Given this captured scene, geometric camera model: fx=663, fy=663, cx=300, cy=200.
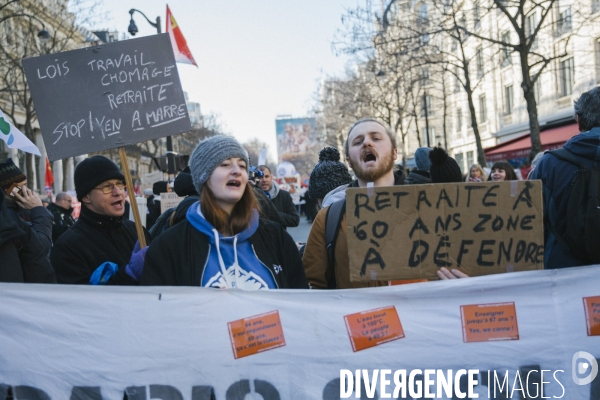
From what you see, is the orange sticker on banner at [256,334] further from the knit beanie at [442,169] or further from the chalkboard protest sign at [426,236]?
the knit beanie at [442,169]

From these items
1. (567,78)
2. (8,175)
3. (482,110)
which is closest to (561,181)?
(8,175)

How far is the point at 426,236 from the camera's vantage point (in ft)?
9.61

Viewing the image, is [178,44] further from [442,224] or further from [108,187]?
[442,224]

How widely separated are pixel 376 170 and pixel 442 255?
688mm

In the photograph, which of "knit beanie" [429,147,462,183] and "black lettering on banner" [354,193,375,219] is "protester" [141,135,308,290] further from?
"knit beanie" [429,147,462,183]

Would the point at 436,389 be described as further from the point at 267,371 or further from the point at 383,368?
the point at 267,371

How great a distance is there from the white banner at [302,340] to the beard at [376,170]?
2.26ft

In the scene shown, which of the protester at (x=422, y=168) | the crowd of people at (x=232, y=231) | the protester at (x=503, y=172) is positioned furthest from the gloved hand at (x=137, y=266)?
the protester at (x=503, y=172)

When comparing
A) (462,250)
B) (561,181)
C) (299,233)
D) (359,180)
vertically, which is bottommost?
(299,233)

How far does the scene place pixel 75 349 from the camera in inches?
116

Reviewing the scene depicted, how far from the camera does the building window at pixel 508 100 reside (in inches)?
1307

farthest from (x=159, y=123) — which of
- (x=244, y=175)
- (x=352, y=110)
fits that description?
(x=352, y=110)

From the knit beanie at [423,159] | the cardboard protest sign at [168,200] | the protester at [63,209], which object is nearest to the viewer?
the knit beanie at [423,159]

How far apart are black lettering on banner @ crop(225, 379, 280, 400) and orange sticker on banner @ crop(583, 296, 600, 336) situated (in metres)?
1.43
